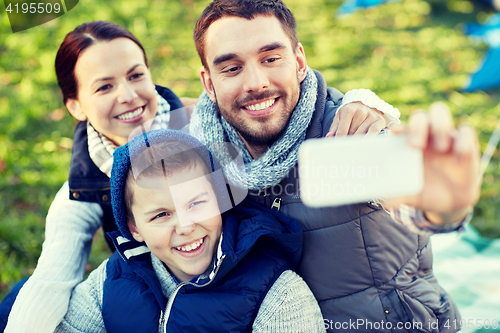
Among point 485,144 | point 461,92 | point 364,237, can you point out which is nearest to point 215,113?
point 364,237

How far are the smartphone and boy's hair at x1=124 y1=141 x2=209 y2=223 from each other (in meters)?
0.57

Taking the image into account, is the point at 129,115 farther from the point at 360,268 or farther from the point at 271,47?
the point at 360,268

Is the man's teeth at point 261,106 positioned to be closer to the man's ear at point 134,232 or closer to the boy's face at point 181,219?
the boy's face at point 181,219

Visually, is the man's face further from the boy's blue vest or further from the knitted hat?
the boy's blue vest

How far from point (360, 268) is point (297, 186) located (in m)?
0.41

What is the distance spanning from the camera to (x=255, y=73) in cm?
179

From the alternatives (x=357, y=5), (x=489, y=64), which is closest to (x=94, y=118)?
(x=489, y=64)

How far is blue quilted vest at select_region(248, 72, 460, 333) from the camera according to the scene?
A: 1713 millimetres

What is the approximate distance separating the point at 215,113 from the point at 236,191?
423 mm

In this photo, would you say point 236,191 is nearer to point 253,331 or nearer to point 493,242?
point 253,331

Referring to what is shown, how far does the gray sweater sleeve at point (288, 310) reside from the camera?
5.04 feet

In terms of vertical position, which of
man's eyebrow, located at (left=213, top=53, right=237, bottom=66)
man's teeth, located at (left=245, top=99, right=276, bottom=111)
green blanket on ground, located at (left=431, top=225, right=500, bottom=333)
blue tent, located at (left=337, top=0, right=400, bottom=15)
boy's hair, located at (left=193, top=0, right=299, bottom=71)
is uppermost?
blue tent, located at (left=337, top=0, right=400, bottom=15)

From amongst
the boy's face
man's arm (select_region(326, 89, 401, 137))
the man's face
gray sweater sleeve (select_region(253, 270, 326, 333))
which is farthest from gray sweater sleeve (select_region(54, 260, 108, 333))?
man's arm (select_region(326, 89, 401, 137))

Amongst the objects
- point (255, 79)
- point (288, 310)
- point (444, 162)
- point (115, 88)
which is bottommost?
point (288, 310)
